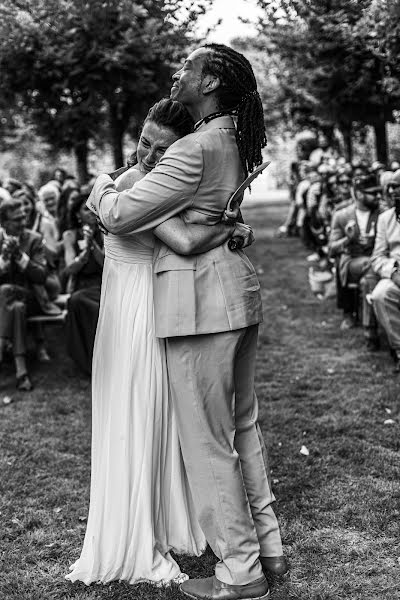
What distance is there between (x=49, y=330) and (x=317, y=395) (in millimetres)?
4099

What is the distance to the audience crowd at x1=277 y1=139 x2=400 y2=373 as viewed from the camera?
778 cm

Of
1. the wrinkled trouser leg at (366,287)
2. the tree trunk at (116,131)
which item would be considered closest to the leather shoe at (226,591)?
the wrinkled trouser leg at (366,287)

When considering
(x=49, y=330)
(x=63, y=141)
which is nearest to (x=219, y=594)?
(x=49, y=330)

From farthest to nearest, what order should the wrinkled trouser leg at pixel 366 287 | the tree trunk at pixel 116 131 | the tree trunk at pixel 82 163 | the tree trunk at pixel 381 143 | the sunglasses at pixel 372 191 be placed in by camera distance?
the tree trunk at pixel 381 143 < the tree trunk at pixel 82 163 < the tree trunk at pixel 116 131 < the sunglasses at pixel 372 191 < the wrinkled trouser leg at pixel 366 287

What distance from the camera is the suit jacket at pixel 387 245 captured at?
25.4 feet

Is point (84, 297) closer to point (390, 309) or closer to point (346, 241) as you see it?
point (390, 309)

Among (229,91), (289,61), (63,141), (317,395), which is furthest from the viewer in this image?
(289,61)

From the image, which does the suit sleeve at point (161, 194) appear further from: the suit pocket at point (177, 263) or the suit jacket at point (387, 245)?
the suit jacket at point (387, 245)

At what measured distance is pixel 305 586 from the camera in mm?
3836

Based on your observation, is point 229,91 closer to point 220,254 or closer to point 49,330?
point 220,254

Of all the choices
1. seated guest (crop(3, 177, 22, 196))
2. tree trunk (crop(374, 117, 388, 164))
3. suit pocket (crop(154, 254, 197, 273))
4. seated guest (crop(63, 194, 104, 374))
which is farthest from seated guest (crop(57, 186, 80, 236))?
suit pocket (crop(154, 254, 197, 273))

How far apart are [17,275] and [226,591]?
512 cm

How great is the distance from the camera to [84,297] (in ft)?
26.2

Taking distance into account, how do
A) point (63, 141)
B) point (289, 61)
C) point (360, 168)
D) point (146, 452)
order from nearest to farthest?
point (146, 452), point (360, 168), point (63, 141), point (289, 61)
